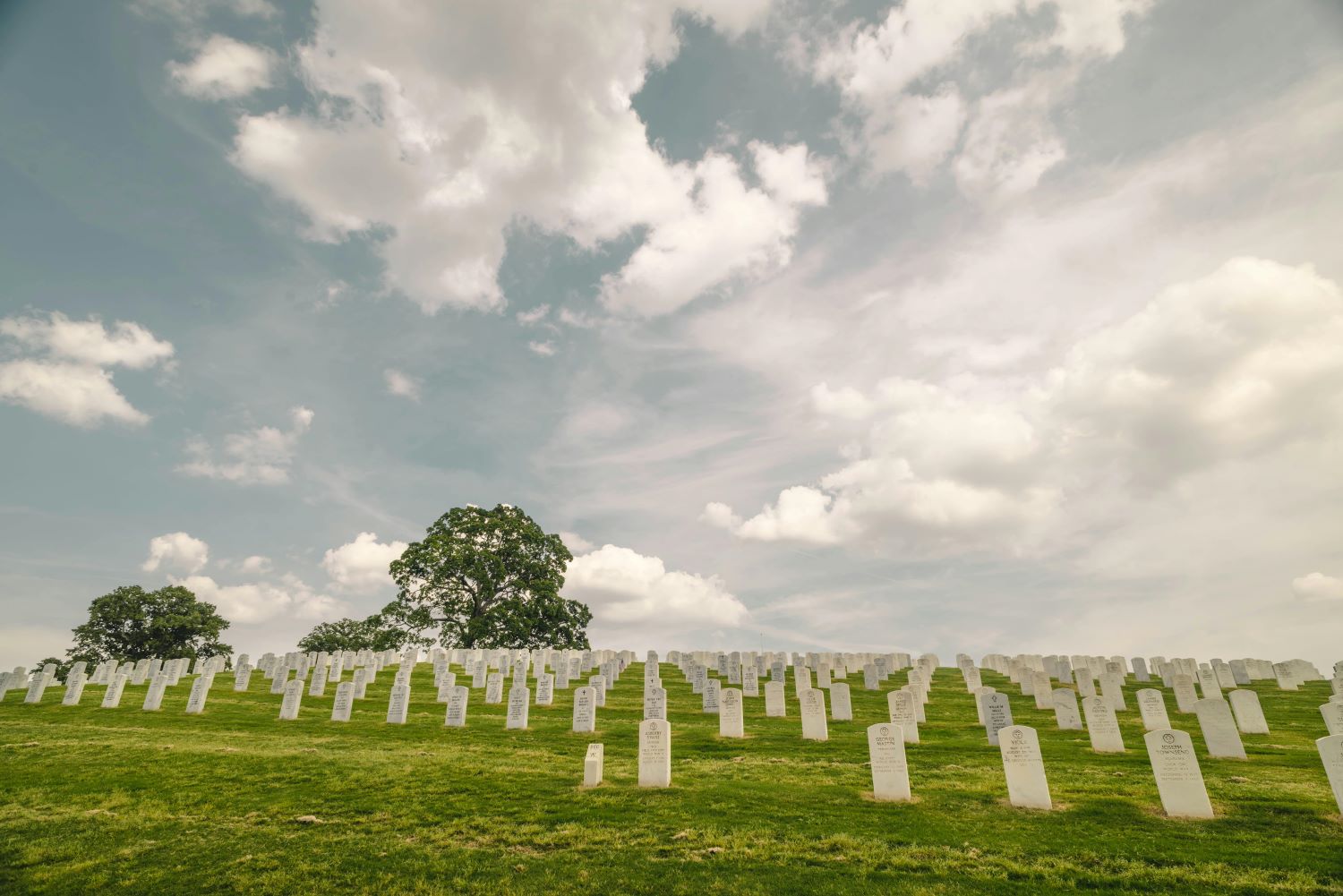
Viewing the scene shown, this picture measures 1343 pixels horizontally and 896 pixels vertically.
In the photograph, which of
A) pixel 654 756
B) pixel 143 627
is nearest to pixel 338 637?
pixel 143 627

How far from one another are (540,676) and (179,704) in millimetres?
11537

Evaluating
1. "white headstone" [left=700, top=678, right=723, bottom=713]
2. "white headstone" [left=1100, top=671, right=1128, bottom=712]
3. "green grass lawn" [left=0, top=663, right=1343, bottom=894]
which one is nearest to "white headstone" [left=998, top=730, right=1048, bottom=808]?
"green grass lawn" [left=0, top=663, right=1343, bottom=894]

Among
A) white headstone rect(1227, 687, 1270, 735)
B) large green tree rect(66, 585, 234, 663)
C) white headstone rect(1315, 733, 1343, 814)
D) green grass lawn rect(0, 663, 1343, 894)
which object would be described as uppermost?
large green tree rect(66, 585, 234, 663)

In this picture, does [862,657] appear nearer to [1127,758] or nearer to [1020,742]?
[1127,758]

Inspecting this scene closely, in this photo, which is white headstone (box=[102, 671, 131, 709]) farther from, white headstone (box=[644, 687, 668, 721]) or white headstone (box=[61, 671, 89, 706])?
white headstone (box=[644, 687, 668, 721])

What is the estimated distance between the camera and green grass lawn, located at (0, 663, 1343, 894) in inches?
283

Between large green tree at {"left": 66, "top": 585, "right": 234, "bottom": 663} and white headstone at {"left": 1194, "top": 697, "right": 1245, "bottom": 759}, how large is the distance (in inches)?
2131

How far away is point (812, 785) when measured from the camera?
36.6 ft

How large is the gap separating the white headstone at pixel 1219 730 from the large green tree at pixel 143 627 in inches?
2131

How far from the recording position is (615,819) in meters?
9.19

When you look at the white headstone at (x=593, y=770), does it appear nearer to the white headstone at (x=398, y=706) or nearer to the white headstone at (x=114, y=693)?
the white headstone at (x=398, y=706)

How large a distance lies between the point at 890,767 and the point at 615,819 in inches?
173

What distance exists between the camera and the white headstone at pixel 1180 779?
912cm

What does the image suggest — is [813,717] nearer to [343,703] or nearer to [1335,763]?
[1335,763]
